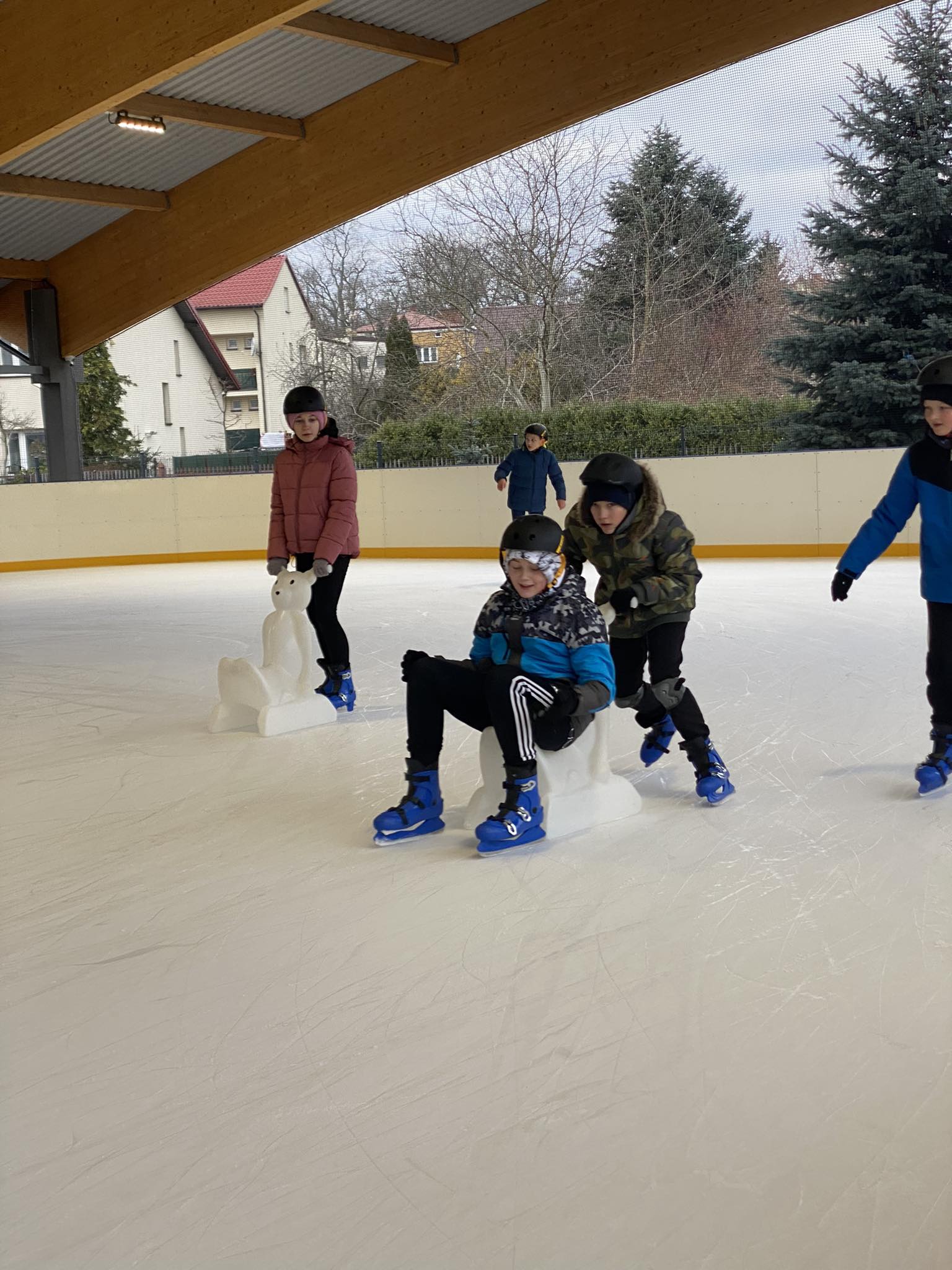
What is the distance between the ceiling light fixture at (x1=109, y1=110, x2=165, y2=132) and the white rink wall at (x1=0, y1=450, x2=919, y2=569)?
427cm

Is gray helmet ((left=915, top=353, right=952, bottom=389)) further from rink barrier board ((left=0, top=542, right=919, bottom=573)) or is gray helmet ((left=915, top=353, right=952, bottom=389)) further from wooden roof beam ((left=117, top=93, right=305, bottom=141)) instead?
wooden roof beam ((left=117, top=93, right=305, bottom=141))

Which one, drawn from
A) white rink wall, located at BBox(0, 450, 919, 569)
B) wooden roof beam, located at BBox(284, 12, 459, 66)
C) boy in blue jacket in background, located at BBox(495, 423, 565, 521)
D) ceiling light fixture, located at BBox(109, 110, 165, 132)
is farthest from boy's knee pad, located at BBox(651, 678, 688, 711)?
Answer: ceiling light fixture, located at BBox(109, 110, 165, 132)

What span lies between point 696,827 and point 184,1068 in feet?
5.56

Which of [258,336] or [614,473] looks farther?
[258,336]

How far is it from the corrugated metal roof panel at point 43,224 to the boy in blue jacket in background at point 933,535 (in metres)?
10.6

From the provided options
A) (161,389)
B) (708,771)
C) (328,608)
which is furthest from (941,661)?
(161,389)

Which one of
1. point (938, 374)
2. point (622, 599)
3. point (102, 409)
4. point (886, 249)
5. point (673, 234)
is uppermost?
point (673, 234)

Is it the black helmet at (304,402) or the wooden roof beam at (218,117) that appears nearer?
the black helmet at (304,402)

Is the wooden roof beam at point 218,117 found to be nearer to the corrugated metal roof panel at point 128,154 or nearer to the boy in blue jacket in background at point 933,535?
the corrugated metal roof panel at point 128,154

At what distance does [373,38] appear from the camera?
30.9 feet

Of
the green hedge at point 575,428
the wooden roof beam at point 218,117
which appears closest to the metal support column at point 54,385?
the green hedge at point 575,428

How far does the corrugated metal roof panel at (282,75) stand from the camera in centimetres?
986

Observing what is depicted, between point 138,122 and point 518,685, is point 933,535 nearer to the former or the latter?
point 518,685

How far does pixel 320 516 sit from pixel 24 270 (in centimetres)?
1073
